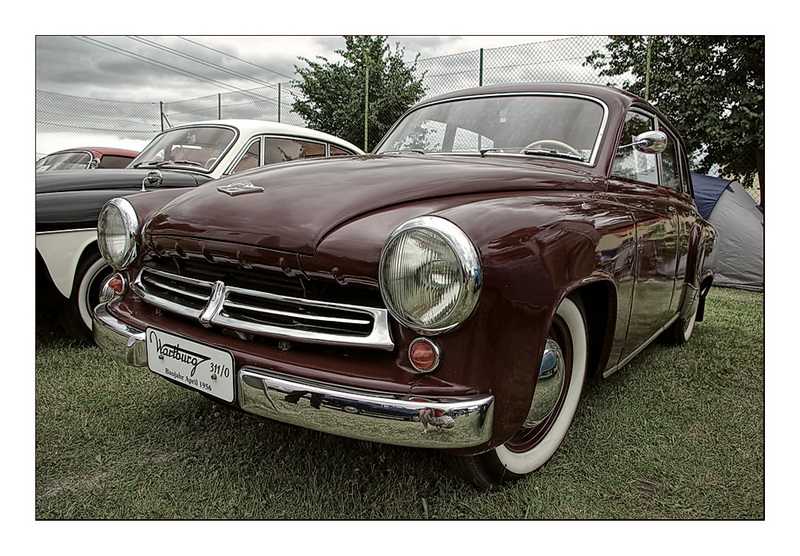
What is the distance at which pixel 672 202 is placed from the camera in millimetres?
2904

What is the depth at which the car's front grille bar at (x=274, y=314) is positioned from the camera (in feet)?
4.87

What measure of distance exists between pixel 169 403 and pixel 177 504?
829 millimetres

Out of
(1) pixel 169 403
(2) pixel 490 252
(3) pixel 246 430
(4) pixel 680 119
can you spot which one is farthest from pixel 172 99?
(4) pixel 680 119

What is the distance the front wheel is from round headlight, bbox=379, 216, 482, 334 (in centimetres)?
43

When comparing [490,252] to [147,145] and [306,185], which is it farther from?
[147,145]

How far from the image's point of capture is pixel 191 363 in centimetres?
171

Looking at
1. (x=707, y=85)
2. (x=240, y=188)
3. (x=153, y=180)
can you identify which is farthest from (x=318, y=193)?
(x=707, y=85)

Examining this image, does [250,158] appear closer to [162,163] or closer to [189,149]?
[189,149]

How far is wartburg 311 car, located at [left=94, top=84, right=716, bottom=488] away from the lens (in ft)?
4.62

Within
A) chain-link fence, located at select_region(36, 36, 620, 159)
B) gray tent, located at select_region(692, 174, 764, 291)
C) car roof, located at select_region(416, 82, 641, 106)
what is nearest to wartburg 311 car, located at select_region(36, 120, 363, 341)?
chain-link fence, located at select_region(36, 36, 620, 159)

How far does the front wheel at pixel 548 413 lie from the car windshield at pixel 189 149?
305 cm

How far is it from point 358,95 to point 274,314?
12.7ft

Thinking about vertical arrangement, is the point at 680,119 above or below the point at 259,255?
above

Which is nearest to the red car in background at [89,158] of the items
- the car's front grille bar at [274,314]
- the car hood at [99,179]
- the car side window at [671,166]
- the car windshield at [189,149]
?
the car windshield at [189,149]
